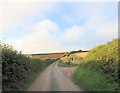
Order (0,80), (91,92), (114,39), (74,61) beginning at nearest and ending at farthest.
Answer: (0,80), (91,92), (114,39), (74,61)

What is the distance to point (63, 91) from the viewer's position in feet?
24.5

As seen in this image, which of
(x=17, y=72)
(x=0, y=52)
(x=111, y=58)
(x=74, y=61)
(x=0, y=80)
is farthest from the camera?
(x=74, y=61)

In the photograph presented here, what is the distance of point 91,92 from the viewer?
734 cm

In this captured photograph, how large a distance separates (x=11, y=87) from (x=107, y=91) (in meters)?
7.02

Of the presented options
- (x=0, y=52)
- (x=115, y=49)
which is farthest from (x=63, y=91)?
(x=115, y=49)

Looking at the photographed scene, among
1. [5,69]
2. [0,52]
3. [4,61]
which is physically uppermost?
[0,52]

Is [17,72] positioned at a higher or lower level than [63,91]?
higher

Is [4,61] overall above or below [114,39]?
below

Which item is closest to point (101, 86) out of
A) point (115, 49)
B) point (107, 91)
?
point (107, 91)

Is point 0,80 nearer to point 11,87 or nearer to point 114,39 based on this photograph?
point 11,87

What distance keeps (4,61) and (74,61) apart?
37069mm

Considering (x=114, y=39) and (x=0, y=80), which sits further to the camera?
(x=114, y=39)

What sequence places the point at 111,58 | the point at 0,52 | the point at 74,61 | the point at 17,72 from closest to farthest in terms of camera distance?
the point at 0,52
the point at 17,72
the point at 111,58
the point at 74,61

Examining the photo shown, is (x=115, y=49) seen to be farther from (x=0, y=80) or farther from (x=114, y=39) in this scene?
(x=0, y=80)
